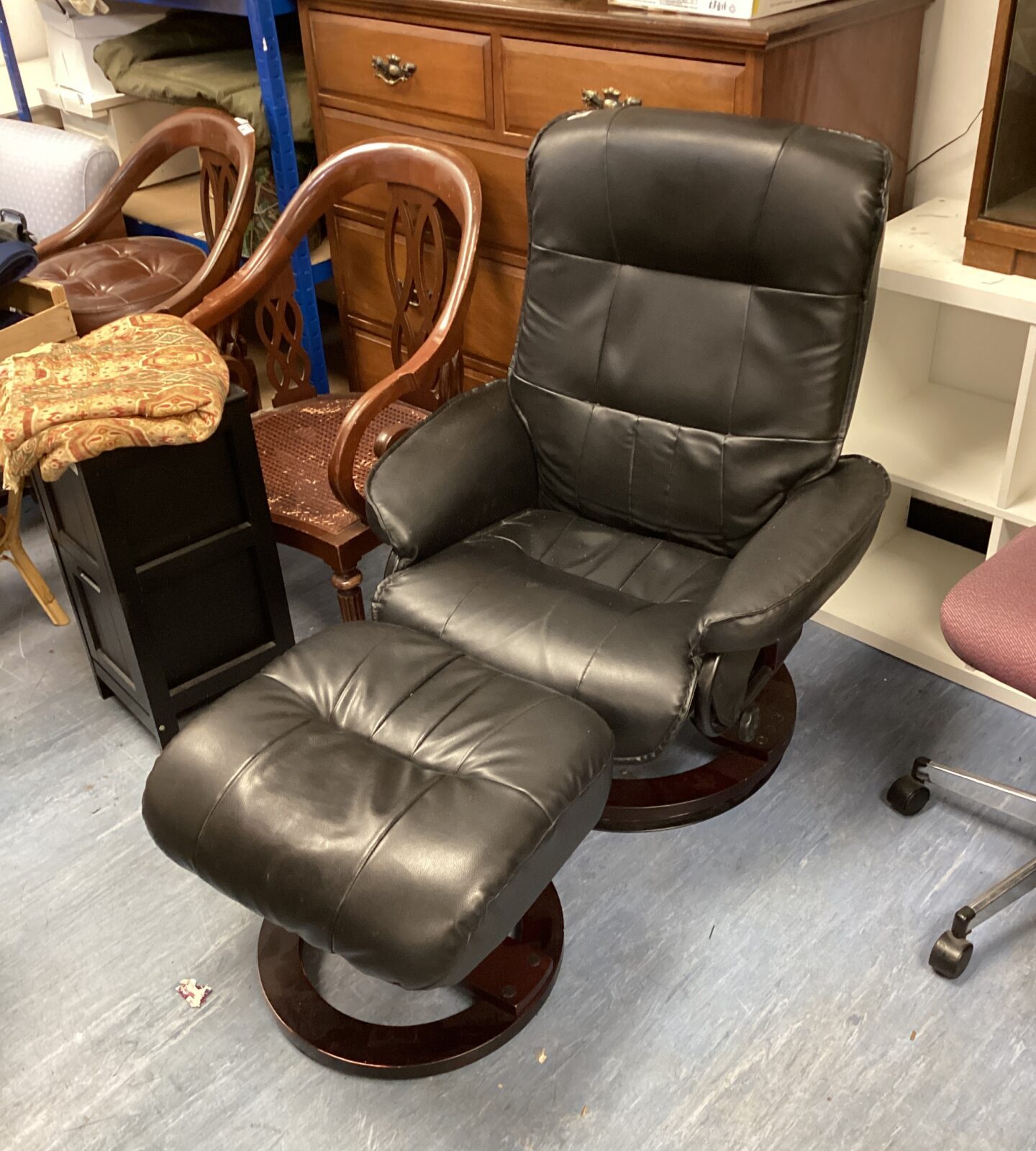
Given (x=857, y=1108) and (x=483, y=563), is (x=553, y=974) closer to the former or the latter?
(x=857, y=1108)

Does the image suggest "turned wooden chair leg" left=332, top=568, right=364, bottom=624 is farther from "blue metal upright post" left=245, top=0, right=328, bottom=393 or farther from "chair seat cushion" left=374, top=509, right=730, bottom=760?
"blue metal upright post" left=245, top=0, right=328, bottom=393

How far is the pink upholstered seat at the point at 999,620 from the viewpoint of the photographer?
1.41 m

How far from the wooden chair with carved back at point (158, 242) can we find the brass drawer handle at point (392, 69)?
0.33m

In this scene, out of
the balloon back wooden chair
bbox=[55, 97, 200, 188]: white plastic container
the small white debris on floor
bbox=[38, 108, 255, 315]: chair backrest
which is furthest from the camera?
bbox=[55, 97, 200, 188]: white plastic container

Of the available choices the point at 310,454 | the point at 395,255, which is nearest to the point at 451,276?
the point at 395,255

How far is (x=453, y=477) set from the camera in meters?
1.83

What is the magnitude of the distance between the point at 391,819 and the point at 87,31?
8.49ft

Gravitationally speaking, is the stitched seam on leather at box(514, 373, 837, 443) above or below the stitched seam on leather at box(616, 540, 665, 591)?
above

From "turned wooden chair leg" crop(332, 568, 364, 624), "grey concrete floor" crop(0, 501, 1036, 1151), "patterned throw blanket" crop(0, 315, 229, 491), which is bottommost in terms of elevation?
"grey concrete floor" crop(0, 501, 1036, 1151)

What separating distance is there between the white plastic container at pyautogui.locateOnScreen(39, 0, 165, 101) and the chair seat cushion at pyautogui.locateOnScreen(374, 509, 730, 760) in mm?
1950

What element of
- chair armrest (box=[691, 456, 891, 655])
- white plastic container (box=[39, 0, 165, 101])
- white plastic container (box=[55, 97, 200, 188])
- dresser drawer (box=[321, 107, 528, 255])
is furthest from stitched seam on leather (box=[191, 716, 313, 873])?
white plastic container (box=[39, 0, 165, 101])

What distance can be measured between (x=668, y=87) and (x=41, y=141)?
1794 millimetres

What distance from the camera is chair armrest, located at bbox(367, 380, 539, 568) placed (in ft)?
5.79

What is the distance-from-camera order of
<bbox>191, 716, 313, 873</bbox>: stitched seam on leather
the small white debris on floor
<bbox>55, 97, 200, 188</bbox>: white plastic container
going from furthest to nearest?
<bbox>55, 97, 200, 188</bbox>: white plastic container < the small white debris on floor < <bbox>191, 716, 313, 873</bbox>: stitched seam on leather
